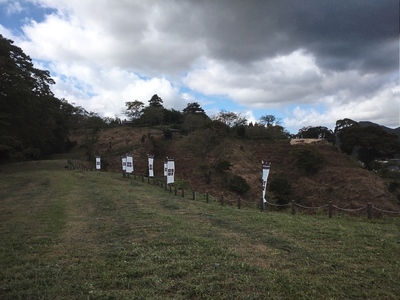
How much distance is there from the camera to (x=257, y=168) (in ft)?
150

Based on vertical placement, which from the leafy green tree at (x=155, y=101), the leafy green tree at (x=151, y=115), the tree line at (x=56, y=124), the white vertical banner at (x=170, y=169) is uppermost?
the leafy green tree at (x=155, y=101)

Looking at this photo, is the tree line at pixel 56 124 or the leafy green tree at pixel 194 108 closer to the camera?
the tree line at pixel 56 124

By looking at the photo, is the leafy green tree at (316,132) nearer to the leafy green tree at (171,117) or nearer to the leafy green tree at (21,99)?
the leafy green tree at (171,117)

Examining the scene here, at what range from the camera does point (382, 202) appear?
31.4 meters

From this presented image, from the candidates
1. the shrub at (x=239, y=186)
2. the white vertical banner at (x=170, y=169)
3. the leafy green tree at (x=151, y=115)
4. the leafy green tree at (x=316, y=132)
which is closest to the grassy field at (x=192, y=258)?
the white vertical banner at (x=170, y=169)

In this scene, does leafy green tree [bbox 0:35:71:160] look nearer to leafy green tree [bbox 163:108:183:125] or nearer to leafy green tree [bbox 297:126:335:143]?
leafy green tree [bbox 163:108:183:125]

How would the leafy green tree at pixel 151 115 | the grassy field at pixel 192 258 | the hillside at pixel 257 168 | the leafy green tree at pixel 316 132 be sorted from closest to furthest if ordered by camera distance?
the grassy field at pixel 192 258, the hillside at pixel 257 168, the leafy green tree at pixel 316 132, the leafy green tree at pixel 151 115

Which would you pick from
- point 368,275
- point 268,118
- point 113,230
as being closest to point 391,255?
point 368,275

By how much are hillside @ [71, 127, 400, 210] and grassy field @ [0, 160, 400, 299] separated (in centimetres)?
2032

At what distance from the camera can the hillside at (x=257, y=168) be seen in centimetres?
3384

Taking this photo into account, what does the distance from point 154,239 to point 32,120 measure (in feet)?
95.0

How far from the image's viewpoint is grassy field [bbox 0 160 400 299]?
441 cm

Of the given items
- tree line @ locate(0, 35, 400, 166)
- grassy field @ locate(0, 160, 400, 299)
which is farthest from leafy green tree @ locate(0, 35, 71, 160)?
grassy field @ locate(0, 160, 400, 299)

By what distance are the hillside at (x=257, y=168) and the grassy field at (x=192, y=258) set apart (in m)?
20.3
